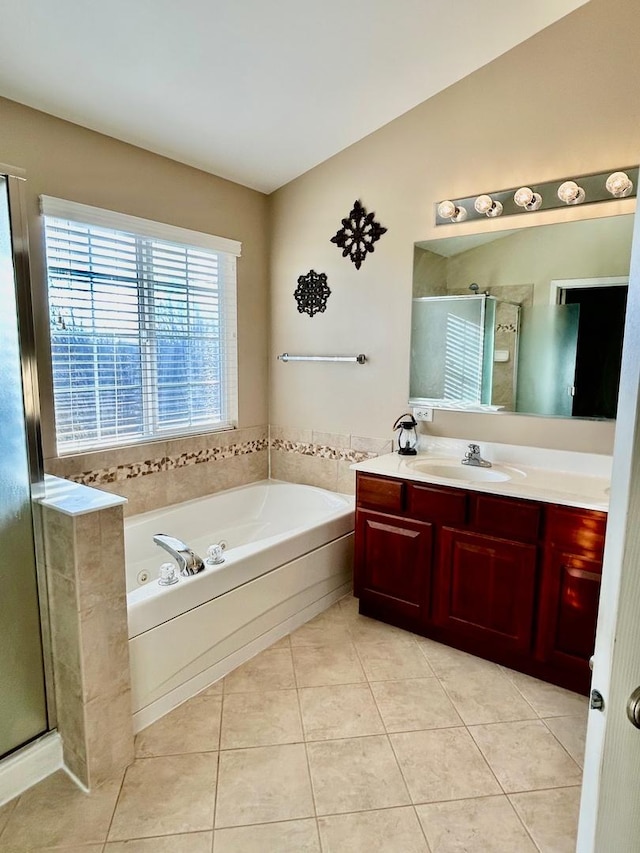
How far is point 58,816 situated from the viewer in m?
1.56

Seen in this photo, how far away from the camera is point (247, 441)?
3551 mm

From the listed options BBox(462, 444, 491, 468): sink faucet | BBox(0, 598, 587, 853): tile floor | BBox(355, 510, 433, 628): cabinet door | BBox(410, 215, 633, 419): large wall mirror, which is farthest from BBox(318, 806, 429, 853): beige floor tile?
BBox(410, 215, 633, 419): large wall mirror

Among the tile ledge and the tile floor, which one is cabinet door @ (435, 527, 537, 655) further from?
the tile ledge

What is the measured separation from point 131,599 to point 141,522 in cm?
96

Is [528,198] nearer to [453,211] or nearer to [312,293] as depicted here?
[453,211]

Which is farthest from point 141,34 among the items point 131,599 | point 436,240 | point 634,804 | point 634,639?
point 634,804

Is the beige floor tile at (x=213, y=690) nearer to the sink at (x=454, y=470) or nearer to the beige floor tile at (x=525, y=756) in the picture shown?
the beige floor tile at (x=525, y=756)

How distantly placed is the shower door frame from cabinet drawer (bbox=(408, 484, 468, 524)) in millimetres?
1603

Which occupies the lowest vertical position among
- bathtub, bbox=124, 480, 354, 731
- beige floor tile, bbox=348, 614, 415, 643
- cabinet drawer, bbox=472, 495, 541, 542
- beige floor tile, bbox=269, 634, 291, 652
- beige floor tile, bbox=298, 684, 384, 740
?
beige floor tile, bbox=298, 684, 384, 740

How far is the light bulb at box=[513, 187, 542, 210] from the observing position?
2418 millimetres

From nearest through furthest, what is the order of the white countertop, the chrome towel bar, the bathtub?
the bathtub
the white countertop
the chrome towel bar

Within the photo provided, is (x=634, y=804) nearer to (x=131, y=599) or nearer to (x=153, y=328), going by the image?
(x=131, y=599)

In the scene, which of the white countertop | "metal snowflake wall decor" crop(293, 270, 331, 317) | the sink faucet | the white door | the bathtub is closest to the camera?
the white door

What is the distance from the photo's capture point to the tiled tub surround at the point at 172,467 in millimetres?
2658
